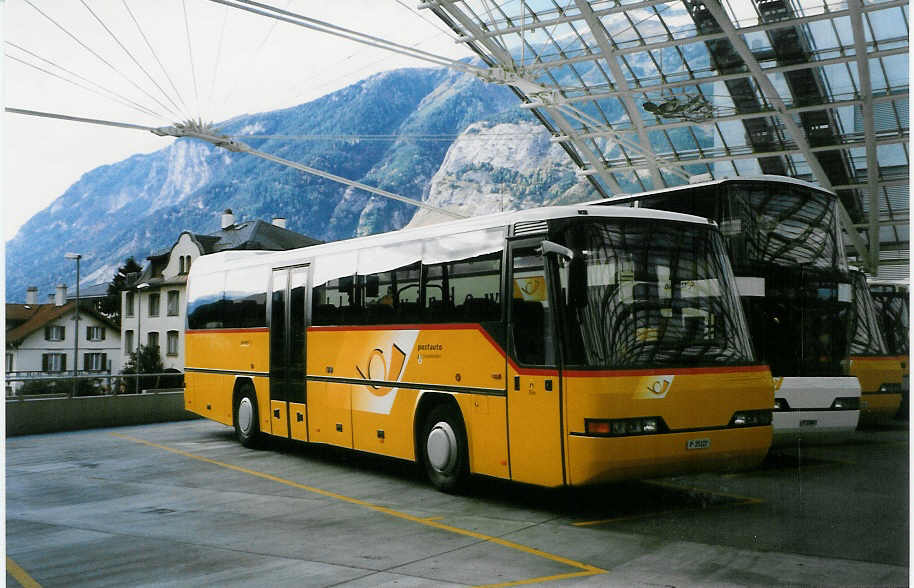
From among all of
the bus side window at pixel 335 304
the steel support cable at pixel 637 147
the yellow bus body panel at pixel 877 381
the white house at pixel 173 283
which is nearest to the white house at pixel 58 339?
the white house at pixel 173 283

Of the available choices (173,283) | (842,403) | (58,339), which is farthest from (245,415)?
(842,403)

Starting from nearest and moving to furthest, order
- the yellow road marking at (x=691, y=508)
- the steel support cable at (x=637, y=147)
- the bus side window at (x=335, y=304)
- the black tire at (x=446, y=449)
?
1. the yellow road marking at (x=691, y=508)
2. the black tire at (x=446, y=449)
3. the bus side window at (x=335, y=304)
4. the steel support cable at (x=637, y=147)

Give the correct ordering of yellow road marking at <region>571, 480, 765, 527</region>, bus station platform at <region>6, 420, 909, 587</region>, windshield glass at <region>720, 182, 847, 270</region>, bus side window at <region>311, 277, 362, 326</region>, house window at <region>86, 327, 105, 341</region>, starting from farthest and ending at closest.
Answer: house window at <region>86, 327, 105, 341</region> < bus side window at <region>311, 277, 362, 326</region> < windshield glass at <region>720, 182, 847, 270</region> < yellow road marking at <region>571, 480, 765, 527</region> < bus station platform at <region>6, 420, 909, 587</region>

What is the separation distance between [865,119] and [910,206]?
958 mm

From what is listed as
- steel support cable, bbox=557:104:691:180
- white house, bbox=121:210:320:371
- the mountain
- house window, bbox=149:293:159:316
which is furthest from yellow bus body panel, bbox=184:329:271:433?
steel support cable, bbox=557:104:691:180

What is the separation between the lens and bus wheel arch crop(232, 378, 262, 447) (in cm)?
1402

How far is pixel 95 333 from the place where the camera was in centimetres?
1546

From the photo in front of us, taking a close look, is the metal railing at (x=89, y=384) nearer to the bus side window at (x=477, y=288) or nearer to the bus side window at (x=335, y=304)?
the bus side window at (x=335, y=304)

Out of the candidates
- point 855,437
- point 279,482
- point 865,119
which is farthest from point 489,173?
point 865,119

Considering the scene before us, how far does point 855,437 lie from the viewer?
27.8 feet

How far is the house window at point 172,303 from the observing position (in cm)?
1817

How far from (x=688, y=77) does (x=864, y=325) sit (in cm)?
2370

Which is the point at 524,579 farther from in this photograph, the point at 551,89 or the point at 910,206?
the point at 551,89

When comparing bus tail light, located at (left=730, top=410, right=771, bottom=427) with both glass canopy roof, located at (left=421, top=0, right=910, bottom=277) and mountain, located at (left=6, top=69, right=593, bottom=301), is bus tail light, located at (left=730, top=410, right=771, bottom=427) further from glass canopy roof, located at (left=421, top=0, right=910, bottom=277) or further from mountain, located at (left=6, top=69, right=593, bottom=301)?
mountain, located at (left=6, top=69, right=593, bottom=301)
